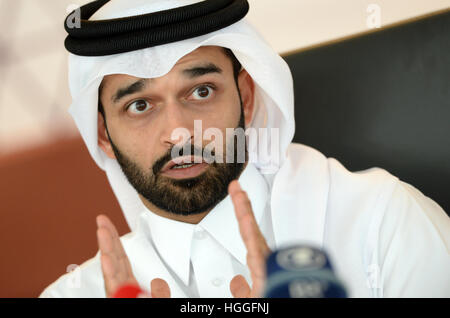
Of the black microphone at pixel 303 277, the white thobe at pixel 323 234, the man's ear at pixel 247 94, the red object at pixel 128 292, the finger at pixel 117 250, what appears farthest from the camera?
the man's ear at pixel 247 94

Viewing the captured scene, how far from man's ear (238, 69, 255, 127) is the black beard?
0.36ft

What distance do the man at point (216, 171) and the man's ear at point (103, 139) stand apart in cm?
3

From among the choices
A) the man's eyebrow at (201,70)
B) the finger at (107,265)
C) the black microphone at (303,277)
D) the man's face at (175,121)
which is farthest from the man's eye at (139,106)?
the black microphone at (303,277)

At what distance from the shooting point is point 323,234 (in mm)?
1081

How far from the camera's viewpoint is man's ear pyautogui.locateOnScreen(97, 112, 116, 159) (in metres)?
1.24

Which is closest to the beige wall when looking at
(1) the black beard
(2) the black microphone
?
(1) the black beard

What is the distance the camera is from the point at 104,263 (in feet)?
2.70

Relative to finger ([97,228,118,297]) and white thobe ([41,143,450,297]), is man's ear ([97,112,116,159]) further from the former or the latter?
finger ([97,228,118,297])

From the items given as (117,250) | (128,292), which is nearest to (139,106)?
(117,250)

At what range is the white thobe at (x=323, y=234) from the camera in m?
1.01

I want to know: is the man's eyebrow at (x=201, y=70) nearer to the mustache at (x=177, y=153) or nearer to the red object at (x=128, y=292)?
the mustache at (x=177, y=153)

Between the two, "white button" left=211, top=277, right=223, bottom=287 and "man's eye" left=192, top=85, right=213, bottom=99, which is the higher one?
"man's eye" left=192, top=85, right=213, bottom=99
